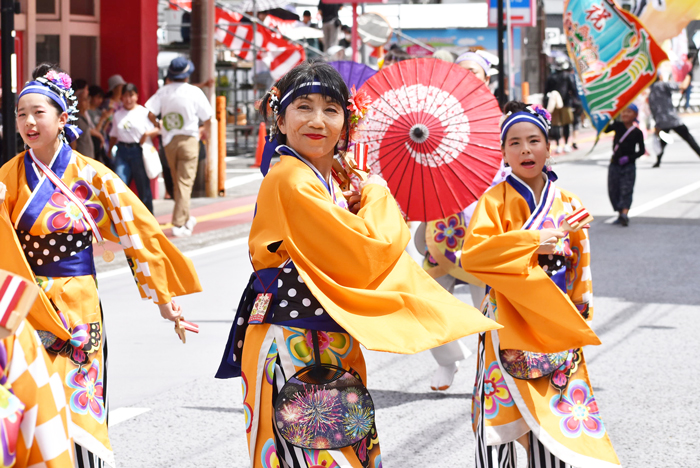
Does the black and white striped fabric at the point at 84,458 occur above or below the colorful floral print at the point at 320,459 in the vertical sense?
below

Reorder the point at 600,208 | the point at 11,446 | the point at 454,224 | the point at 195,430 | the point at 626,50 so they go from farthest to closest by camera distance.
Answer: the point at 600,208
the point at 626,50
the point at 454,224
the point at 195,430
the point at 11,446

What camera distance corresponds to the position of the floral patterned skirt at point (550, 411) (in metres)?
4.04

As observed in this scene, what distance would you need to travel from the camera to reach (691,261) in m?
10.9

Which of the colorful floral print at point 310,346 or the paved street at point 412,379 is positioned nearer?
the colorful floral print at point 310,346

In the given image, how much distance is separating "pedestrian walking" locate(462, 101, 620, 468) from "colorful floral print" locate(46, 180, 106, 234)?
1520mm

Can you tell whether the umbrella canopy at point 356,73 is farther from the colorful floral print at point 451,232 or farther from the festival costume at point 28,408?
the festival costume at point 28,408

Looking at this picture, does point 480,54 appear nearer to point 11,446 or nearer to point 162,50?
point 11,446

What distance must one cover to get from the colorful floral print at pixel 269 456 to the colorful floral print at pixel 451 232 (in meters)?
3.19

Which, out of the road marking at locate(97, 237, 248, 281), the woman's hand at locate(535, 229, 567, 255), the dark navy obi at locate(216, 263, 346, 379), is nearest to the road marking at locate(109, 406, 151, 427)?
the dark navy obi at locate(216, 263, 346, 379)

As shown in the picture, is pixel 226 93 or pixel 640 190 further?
pixel 226 93

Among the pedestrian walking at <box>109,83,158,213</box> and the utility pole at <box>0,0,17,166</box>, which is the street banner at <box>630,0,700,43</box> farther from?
the utility pole at <box>0,0,17,166</box>

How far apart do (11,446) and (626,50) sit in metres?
9.51

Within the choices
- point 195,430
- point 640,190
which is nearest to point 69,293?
point 195,430

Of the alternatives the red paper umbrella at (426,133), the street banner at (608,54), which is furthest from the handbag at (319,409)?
the street banner at (608,54)
